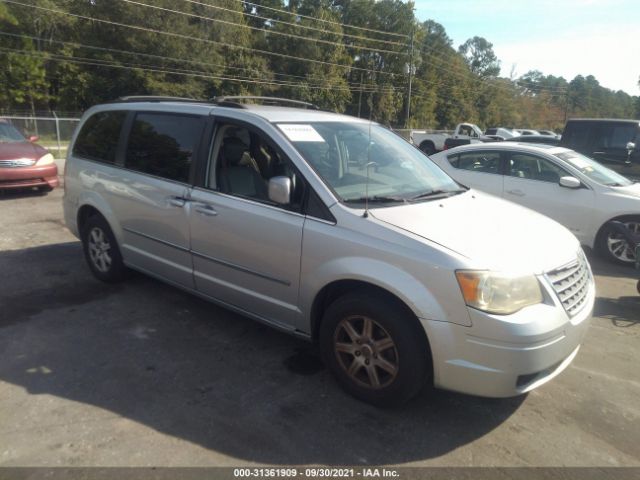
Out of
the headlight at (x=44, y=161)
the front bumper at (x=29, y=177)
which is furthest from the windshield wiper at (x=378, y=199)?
the headlight at (x=44, y=161)

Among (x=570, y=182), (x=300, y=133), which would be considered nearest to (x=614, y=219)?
(x=570, y=182)

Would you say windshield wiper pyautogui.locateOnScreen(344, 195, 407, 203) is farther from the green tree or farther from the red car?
the green tree

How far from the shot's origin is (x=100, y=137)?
497 centimetres

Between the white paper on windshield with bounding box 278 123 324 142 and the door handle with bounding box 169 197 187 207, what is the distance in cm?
105

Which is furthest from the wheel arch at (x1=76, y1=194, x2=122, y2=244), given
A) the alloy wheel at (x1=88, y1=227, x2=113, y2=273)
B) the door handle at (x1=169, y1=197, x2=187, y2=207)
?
the door handle at (x1=169, y1=197, x2=187, y2=207)

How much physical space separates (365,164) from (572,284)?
65.1 inches

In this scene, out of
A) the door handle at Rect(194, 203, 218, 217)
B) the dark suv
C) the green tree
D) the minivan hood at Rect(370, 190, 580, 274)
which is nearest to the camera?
the minivan hood at Rect(370, 190, 580, 274)

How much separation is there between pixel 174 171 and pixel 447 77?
79.8m

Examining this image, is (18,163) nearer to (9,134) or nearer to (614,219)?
(9,134)

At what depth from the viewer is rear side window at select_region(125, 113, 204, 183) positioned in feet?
13.2

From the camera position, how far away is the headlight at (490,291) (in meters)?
2.63

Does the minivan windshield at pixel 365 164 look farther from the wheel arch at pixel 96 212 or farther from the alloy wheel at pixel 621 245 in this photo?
the alloy wheel at pixel 621 245

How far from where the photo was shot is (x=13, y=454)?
2.57 metres

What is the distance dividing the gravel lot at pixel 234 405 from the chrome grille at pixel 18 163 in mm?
5890
